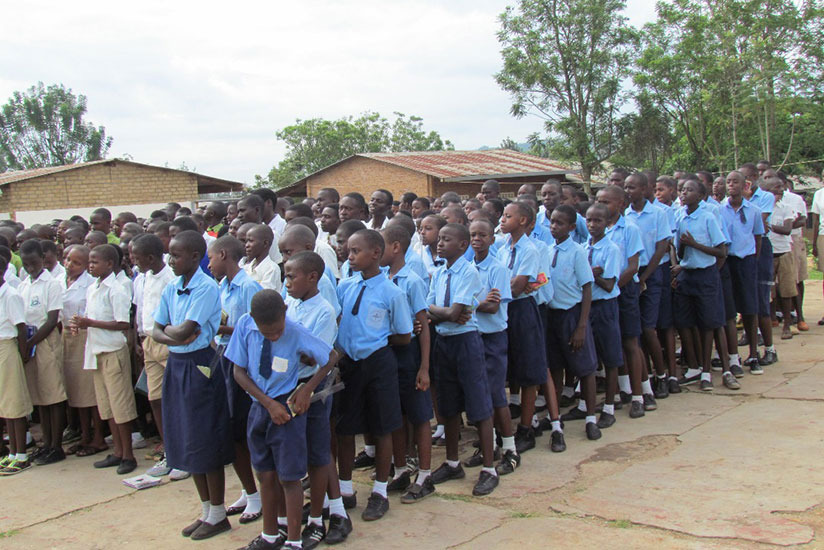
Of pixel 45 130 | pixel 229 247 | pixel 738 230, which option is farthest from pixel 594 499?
pixel 45 130

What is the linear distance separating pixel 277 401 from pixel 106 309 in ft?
7.82

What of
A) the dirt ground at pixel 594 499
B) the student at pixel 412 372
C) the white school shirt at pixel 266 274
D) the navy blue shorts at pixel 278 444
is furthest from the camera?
the white school shirt at pixel 266 274

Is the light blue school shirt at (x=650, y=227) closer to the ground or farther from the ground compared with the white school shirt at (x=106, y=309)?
farther from the ground

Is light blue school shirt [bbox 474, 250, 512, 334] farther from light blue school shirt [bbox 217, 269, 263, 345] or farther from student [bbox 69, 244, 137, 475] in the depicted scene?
student [bbox 69, 244, 137, 475]

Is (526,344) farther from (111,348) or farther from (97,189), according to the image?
(97,189)

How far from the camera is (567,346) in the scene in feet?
17.6

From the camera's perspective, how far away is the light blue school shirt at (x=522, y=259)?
16.5ft

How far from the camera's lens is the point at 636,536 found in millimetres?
3633

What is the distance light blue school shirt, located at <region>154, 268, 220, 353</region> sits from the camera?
13.6ft

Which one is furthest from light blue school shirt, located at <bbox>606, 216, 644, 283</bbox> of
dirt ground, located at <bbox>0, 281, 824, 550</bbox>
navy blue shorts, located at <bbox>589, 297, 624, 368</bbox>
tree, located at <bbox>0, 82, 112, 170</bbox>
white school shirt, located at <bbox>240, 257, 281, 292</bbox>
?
tree, located at <bbox>0, 82, 112, 170</bbox>

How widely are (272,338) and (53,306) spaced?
3.01 metres

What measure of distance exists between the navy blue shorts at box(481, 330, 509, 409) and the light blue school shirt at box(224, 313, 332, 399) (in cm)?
136

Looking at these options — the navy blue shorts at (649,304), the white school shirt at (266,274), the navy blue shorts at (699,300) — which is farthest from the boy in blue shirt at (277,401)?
the navy blue shorts at (699,300)

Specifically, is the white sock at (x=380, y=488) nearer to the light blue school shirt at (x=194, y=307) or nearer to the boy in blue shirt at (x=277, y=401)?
Answer: the boy in blue shirt at (x=277, y=401)
